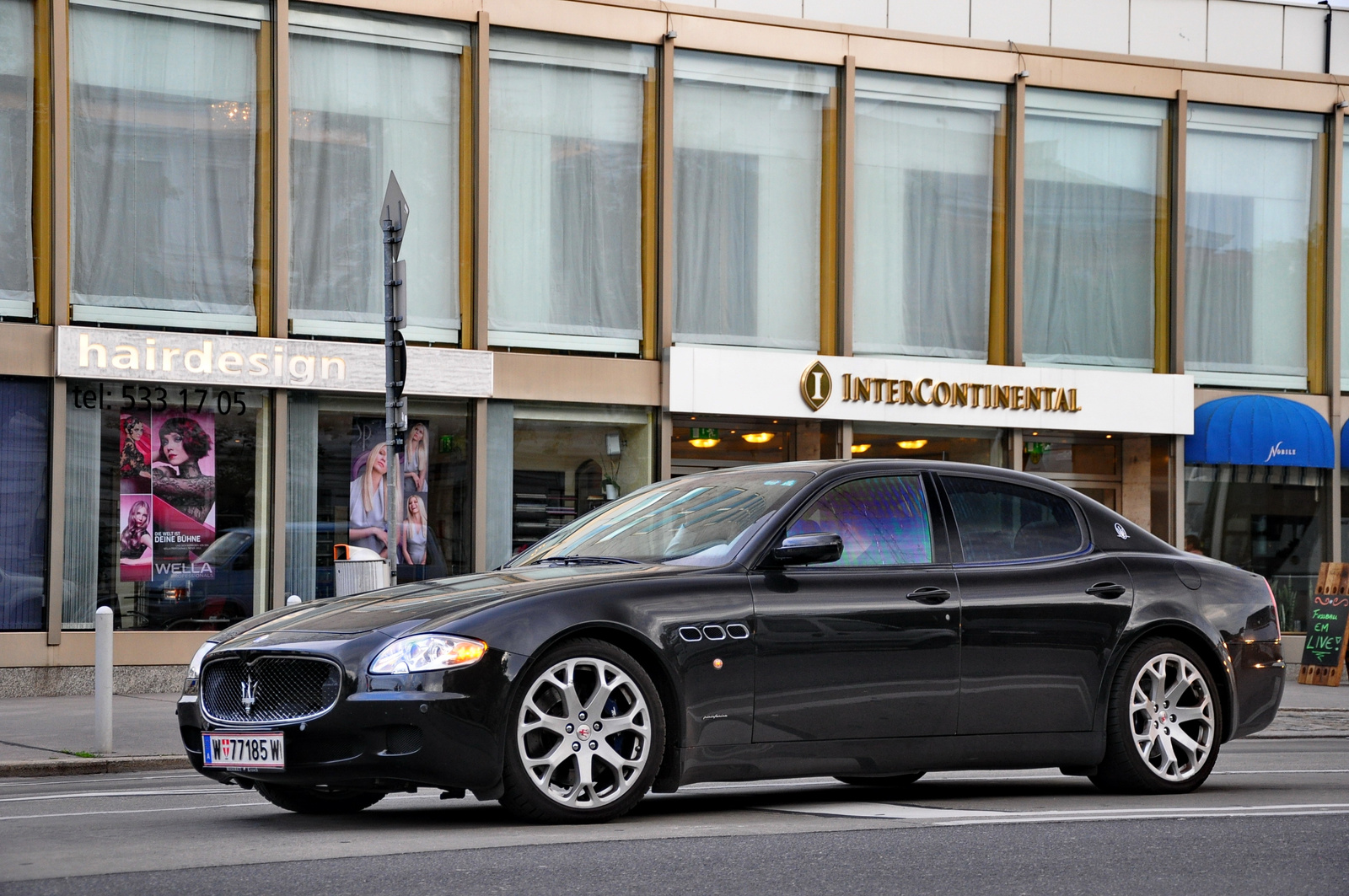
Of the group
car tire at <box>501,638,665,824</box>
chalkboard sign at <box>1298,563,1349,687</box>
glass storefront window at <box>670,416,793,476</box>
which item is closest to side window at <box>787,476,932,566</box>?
car tire at <box>501,638,665,824</box>

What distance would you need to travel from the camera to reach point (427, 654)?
20.8 ft

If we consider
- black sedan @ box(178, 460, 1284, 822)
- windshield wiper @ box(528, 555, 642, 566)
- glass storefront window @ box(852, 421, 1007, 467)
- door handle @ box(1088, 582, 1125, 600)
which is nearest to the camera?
black sedan @ box(178, 460, 1284, 822)

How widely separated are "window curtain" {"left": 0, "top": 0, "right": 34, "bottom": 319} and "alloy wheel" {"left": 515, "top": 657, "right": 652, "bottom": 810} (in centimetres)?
1258

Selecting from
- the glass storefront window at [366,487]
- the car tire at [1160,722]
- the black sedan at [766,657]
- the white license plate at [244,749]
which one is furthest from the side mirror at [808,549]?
the glass storefront window at [366,487]

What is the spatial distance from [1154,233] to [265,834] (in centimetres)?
1872

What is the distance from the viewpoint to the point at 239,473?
1819 centimetres

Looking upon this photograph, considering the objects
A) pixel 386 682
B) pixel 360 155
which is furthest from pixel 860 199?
pixel 386 682

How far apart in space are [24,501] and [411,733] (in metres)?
12.3

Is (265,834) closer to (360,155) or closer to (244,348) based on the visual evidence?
(244,348)

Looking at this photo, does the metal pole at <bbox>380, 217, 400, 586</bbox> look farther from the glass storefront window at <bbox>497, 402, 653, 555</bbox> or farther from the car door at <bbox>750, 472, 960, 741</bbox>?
the glass storefront window at <bbox>497, 402, 653, 555</bbox>

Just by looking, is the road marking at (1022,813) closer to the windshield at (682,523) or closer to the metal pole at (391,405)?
the windshield at (682,523)

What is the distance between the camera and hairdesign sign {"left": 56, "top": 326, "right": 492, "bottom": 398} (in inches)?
685

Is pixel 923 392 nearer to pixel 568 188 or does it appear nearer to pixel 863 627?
pixel 568 188

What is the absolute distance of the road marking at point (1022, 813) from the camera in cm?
685
